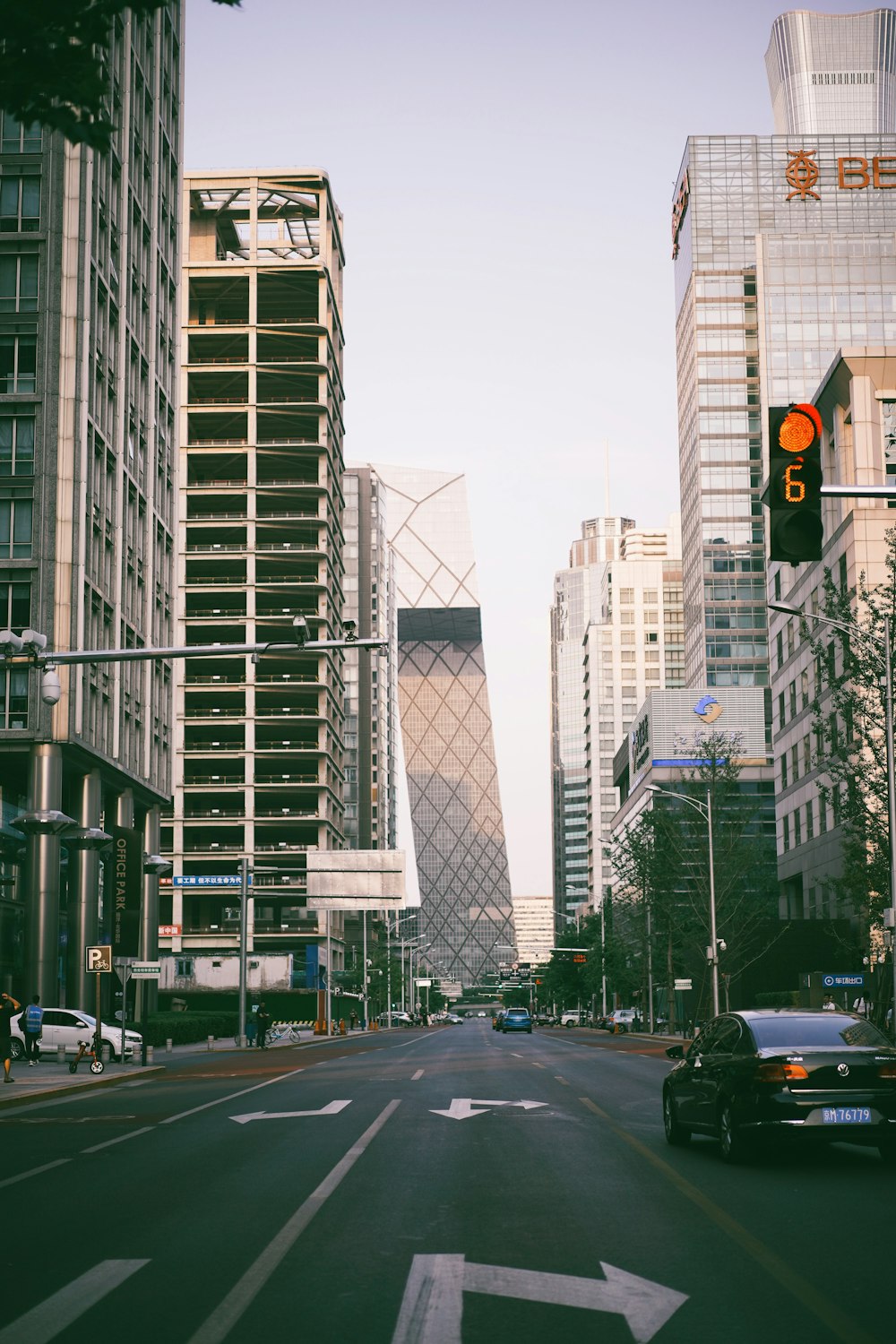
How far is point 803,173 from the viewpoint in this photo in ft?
471

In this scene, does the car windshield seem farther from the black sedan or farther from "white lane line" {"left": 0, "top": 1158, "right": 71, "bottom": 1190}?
"white lane line" {"left": 0, "top": 1158, "right": 71, "bottom": 1190}

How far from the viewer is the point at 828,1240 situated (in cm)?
1052

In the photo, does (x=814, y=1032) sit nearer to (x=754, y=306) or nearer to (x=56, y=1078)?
(x=56, y=1078)

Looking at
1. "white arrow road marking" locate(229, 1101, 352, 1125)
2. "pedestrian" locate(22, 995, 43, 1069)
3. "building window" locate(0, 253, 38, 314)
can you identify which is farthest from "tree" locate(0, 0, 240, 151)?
"building window" locate(0, 253, 38, 314)

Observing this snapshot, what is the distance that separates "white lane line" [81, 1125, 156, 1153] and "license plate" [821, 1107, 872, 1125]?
818 cm

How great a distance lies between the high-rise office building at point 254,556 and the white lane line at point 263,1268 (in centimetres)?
9789

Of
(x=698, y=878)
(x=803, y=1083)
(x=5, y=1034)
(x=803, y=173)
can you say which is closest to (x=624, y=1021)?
(x=698, y=878)

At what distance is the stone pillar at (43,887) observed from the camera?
163ft

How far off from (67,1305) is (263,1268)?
1.40 metres

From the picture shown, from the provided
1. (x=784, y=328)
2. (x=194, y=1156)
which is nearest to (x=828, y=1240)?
(x=194, y=1156)

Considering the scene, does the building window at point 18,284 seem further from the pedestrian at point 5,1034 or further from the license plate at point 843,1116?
the license plate at point 843,1116

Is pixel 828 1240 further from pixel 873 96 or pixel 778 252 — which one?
pixel 873 96

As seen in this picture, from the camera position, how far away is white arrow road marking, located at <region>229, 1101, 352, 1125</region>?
21984 millimetres

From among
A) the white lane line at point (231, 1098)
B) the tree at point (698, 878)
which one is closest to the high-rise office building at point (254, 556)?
the tree at point (698, 878)
